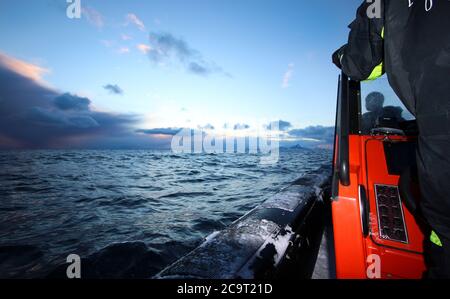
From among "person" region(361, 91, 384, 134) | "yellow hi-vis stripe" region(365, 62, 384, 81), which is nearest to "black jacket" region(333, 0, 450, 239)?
"yellow hi-vis stripe" region(365, 62, 384, 81)

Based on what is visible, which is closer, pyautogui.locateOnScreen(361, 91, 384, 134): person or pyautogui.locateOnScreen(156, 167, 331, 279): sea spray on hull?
pyautogui.locateOnScreen(156, 167, 331, 279): sea spray on hull

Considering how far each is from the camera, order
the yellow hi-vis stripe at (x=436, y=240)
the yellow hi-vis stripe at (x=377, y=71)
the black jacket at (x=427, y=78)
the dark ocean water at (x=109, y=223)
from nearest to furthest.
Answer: the black jacket at (x=427, y=78) < the yellow hi-vis stripe at (x=436, y=240) < the yellow hi-vis stripe at (x=377, y=71) < the dark ocean water at (x=109, y=223)

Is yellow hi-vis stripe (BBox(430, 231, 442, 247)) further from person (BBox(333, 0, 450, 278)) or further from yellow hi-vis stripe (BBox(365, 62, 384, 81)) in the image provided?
yellow hi-vis stripe (BBox(365, 62, 384, 81))

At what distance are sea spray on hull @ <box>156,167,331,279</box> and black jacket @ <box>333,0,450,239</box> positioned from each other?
3.60 ft

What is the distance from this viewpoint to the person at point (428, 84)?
0.97m

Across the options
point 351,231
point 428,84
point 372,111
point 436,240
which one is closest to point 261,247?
point 351,231

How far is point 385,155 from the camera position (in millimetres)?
2072

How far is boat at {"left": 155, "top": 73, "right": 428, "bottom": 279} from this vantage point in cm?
158

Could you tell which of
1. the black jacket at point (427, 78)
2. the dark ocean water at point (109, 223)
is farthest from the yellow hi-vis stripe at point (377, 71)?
the dark ocean water at point (109, 223)

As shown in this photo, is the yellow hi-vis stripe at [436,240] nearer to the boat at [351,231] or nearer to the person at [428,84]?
the person at [428,84]

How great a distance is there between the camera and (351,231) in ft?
5.69

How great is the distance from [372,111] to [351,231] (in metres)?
1.67
